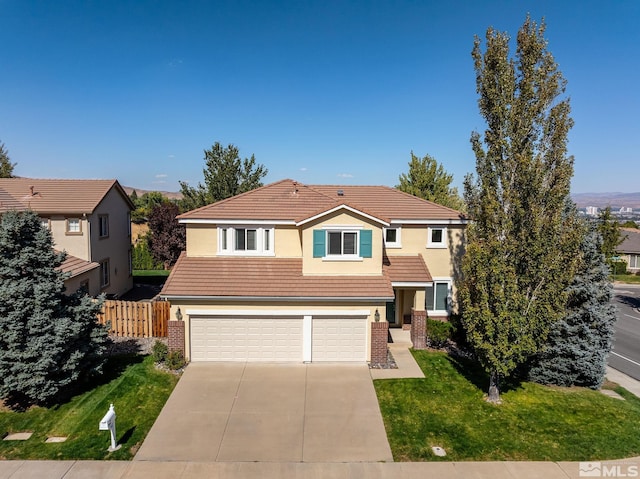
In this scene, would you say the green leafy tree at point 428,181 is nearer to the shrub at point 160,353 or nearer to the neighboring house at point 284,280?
the neighboring house at point 284,280

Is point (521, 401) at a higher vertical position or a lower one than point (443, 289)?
lower

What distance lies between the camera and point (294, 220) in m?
16.9

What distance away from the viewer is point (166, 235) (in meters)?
29.7

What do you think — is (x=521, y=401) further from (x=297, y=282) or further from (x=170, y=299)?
(x=170, y=299)

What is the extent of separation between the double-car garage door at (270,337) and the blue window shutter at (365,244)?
2.54 meters

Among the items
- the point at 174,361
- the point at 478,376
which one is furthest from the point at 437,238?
the point at 174,361

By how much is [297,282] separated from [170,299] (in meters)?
4.71

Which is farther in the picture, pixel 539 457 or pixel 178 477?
pixel 539 457

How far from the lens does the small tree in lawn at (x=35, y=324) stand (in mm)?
11578

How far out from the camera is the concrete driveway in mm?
10305

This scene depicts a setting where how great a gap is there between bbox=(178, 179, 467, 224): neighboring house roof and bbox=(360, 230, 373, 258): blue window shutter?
81 centimetres

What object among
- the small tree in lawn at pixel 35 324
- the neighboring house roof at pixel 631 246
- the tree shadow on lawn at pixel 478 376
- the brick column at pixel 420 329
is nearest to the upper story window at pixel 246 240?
the small tree in lawn at pixel 35 324

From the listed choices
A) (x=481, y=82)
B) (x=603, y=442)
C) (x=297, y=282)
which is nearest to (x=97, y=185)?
(x=297, y=282)

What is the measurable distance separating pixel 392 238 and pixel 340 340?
20.5ft
